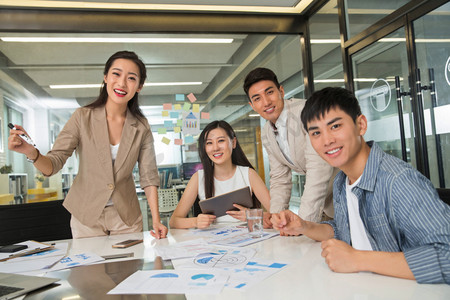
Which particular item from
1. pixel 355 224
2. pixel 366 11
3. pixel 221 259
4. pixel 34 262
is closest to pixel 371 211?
pixel 355 224

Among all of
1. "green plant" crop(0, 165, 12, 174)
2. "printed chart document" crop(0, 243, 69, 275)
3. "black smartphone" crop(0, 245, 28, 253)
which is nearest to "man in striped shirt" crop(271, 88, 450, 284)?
"printed chart document" crop(0, 243, 69, 275)

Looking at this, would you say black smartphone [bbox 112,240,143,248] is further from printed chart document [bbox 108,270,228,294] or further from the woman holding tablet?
the woman holding tablet

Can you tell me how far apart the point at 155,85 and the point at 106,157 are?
2.14 meters

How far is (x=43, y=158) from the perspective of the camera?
1.59 metres

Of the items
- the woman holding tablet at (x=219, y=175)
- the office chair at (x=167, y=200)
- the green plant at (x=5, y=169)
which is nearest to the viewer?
the woman holding tablet at (x=219, y=175)

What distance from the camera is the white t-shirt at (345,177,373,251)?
1.06 meters

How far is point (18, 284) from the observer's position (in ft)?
2.97

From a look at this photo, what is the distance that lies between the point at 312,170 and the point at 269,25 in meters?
2.49

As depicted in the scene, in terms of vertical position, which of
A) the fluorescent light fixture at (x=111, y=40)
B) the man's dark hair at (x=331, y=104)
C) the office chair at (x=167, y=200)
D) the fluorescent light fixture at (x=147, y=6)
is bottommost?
the office chair at (x=167, y=200)

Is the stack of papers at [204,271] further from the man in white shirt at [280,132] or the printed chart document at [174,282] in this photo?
the man in white shirt at [280,132]

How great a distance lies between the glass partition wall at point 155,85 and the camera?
132 inches

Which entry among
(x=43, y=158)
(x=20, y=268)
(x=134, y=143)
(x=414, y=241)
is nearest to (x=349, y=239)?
(x=414, y=241)

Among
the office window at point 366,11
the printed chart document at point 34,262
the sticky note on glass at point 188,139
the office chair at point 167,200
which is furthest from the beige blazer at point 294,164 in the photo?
the office chair at point 167,200

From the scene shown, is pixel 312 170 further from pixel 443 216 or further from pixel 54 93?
pixel 54 93
